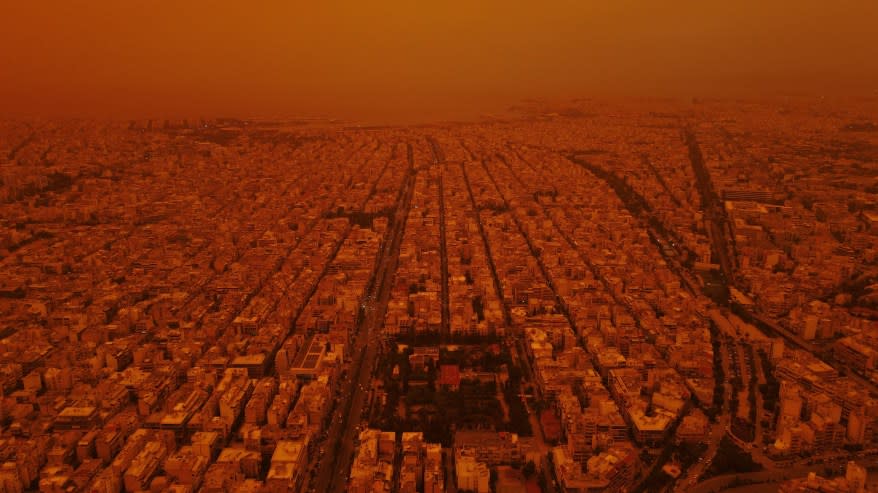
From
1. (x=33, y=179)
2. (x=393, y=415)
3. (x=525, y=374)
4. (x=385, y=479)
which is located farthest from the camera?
(x=33, y=179)

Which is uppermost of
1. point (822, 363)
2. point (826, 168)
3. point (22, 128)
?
point (22, 128)

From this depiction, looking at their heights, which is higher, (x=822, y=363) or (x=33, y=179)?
(x=33, y=179)

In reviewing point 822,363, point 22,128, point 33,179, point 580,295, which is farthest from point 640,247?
point 22,128

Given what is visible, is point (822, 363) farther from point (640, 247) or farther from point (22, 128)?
point (22, 128)

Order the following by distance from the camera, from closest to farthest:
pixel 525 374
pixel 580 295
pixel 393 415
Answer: pixel 393 415 < pixel 525 374 < pixel 580 295

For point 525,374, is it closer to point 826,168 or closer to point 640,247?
point 640,247

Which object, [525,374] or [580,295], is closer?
[525,374]
